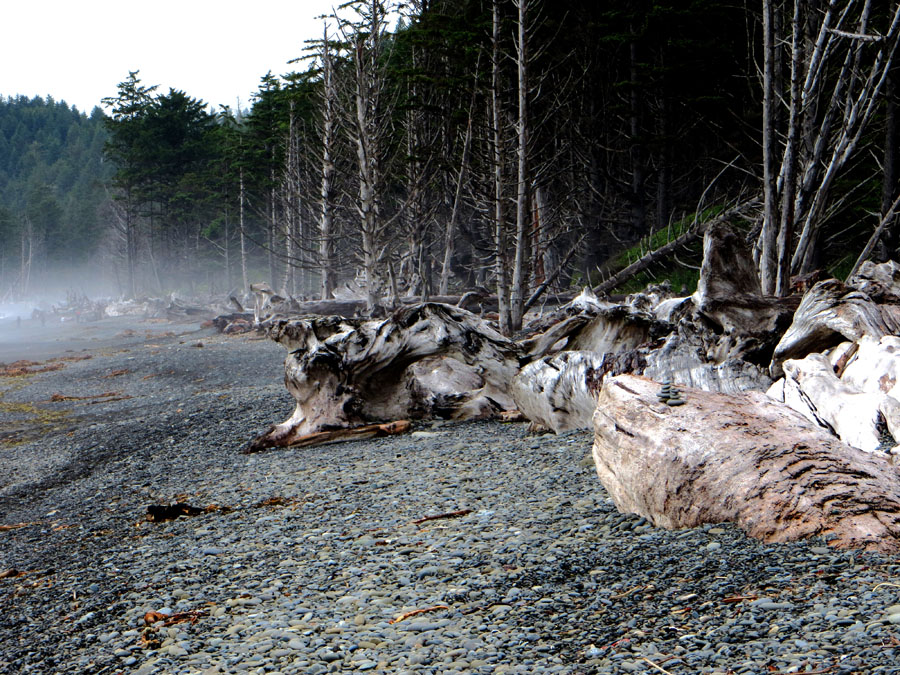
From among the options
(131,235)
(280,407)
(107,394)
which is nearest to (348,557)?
(280,407)

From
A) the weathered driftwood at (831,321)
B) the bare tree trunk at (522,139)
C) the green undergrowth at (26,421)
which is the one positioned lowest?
the green undergrowth at (26,421)

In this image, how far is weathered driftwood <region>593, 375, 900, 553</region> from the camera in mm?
2795

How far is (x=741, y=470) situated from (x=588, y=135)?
1816cm

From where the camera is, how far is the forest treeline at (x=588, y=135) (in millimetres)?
7625

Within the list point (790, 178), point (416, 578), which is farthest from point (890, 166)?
point (416, 578)

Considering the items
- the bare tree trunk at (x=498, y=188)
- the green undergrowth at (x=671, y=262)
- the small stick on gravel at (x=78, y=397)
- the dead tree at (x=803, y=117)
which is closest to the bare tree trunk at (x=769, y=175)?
the dead tree at (x=803, y=117)

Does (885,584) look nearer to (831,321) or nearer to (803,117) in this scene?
(831,321)

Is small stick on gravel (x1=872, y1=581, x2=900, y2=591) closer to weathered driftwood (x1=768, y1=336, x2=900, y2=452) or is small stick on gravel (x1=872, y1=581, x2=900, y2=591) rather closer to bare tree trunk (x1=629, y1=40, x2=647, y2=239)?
weathered driftwood (x1=768, y1=336, x2=900, y2=452)

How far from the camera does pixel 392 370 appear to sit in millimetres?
7930

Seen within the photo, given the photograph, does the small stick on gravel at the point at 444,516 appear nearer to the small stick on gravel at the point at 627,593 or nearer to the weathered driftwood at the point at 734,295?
the small stick on gravel at the point at 627,593

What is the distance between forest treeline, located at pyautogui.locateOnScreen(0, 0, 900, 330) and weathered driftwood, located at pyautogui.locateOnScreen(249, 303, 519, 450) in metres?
3.13

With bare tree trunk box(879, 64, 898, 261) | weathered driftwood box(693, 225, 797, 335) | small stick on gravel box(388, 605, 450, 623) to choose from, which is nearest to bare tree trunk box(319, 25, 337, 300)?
bare tree trunk box(879, 64, 898, 261)

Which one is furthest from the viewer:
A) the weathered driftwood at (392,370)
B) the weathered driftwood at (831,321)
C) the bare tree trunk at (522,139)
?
the bare tree trunk at (522,139)

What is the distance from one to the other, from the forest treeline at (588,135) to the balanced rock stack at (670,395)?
4.17m
